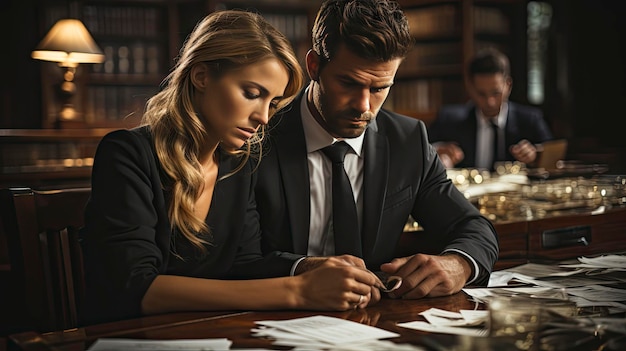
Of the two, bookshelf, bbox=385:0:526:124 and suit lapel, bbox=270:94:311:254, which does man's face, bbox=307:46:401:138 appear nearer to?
suit lapel, bbox=270:94:311:254

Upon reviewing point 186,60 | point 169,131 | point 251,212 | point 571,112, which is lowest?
point 571,112

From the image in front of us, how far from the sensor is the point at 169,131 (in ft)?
5.55

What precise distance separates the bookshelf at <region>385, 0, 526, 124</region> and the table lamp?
263 centimetres

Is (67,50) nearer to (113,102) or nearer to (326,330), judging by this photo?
(113,102)

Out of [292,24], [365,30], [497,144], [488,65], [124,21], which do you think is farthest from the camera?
[292,24]

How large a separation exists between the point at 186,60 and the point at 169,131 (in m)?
0.18

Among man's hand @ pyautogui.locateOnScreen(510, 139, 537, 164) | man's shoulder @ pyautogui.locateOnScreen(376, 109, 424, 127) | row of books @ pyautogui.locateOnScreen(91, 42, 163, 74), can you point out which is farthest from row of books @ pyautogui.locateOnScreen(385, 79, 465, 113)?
man's shoulder @ pyautogui.locateOnScreen(376, 109, 424, 127)

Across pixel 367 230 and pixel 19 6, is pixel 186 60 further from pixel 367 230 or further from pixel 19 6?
pixel 19 6

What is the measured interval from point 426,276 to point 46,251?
86 centimetres

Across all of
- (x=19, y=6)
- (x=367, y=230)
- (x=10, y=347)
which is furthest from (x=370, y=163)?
(x=19, y=6)

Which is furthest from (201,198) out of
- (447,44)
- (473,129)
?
(447,44)

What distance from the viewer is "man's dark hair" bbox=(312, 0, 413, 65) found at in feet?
6.00

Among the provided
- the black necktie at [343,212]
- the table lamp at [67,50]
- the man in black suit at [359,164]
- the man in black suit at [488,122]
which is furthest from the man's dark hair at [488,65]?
the black necktie at [343,212]

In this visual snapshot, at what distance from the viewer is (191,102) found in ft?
5.78
